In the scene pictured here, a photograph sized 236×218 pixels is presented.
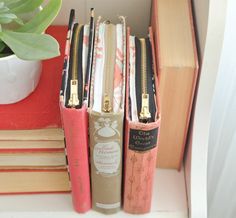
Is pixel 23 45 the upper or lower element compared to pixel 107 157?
upper

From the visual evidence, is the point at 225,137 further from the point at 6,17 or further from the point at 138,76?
the point at 6,17

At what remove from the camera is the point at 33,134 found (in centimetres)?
67

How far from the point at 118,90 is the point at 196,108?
0.12 m

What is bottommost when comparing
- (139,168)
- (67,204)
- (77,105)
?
(67,204)

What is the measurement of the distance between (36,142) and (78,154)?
3.6 inches

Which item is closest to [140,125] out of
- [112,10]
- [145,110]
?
[145,110]

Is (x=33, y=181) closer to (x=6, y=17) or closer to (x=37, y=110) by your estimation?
(x=37, y=110)

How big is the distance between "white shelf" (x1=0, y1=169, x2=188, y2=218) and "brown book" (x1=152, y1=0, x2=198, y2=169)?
54 mm

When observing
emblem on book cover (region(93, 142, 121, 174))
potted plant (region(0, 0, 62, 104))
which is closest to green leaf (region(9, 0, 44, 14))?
potted plant (region(0, 0, 62, 104))

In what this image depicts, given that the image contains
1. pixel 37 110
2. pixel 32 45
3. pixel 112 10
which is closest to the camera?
pixel 32 45

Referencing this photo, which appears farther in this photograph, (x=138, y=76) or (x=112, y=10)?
(x=112, y=10)

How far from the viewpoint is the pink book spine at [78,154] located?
57 centimetres

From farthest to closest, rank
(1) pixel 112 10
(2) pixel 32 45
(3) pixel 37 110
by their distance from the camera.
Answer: (1) pixel 112 10
(3) pixel 37 110
(2) pixel 32 45

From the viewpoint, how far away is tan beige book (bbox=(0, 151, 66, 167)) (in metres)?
0.70
